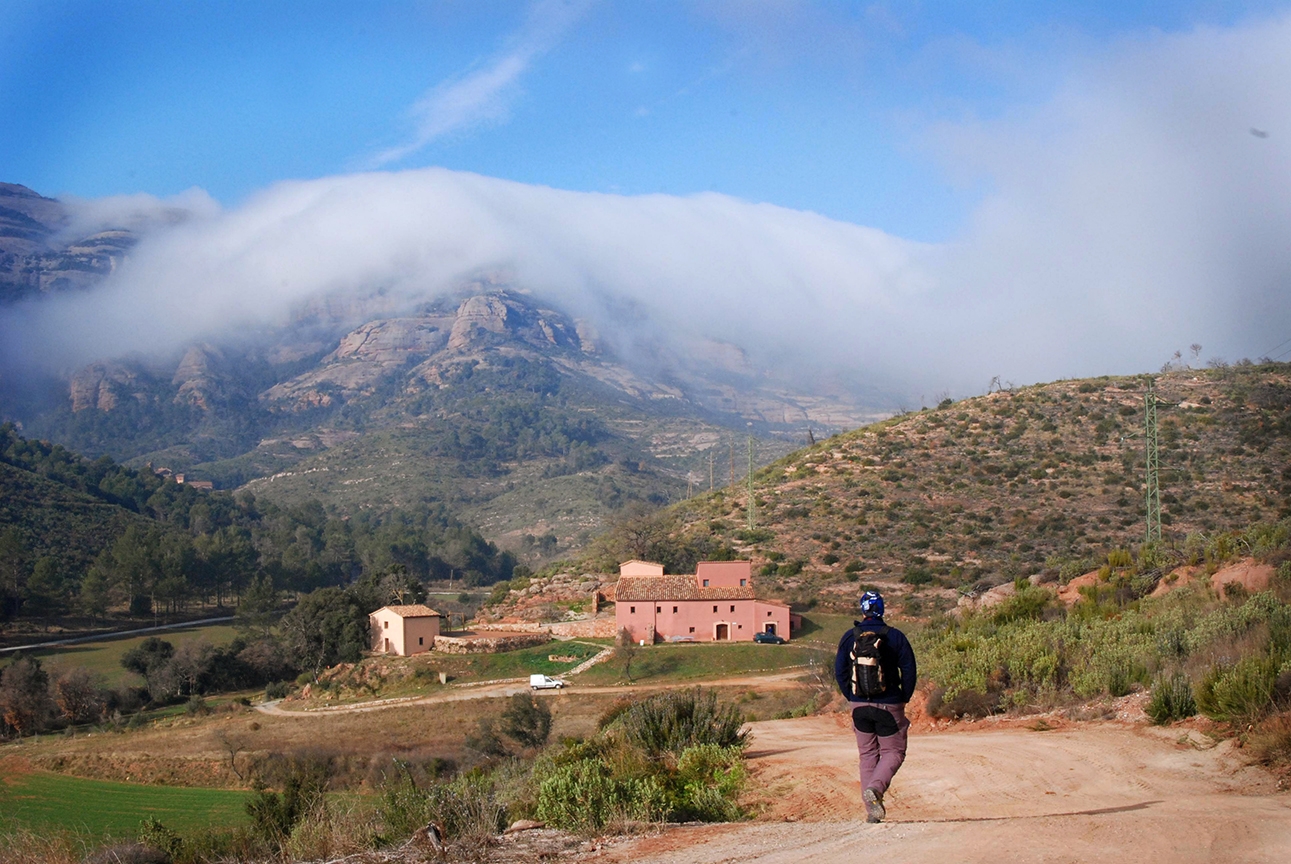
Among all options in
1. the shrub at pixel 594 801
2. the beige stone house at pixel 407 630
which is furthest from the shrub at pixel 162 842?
the beige stone house at pixel 407 630

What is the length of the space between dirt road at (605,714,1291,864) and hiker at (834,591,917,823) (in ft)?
1.37

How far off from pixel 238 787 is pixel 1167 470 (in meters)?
48.6

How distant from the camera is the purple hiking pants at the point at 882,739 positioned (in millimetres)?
7992

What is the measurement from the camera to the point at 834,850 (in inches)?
288

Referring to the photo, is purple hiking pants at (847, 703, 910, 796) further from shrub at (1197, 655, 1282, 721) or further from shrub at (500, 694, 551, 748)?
shrub at (500, 694, 551, 748)

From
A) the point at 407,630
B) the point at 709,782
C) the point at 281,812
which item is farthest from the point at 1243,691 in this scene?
the point at 407,630

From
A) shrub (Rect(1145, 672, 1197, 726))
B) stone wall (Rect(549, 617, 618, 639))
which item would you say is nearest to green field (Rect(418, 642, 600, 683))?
stone wall (Rect(549, 617, 618, 639))

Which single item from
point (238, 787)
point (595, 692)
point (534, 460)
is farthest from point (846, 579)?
point (534, 460)

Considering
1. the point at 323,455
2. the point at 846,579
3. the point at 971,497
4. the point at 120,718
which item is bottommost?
the point at 120,718

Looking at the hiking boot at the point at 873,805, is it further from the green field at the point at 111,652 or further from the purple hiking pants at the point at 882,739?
the green field at the point at 111,652

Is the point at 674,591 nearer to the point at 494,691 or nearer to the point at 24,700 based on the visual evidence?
the point at 494,691

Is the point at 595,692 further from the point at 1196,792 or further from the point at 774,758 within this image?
the point at 1196,792

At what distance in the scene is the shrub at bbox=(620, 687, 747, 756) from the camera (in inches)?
492

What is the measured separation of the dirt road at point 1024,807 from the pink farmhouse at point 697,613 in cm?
3553
